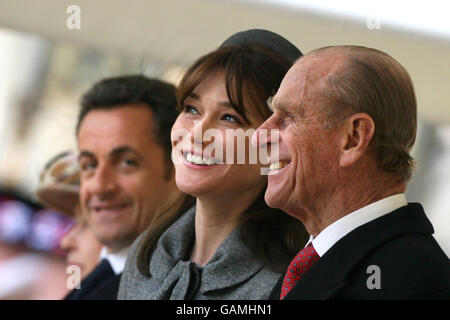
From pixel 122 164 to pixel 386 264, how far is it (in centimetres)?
77

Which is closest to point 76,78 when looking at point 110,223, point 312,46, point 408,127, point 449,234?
point 110,223

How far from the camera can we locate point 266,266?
3.63 ft

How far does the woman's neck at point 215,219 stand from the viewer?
1.14 meters

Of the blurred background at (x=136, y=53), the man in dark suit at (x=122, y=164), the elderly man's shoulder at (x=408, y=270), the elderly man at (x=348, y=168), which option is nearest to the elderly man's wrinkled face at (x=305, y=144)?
the elderly man at (x=348, y=168)

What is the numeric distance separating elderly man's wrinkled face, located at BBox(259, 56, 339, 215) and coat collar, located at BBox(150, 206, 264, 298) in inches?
6.8

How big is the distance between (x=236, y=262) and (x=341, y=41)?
1.66ft

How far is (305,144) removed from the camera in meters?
0.95

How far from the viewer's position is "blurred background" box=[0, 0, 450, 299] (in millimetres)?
1459

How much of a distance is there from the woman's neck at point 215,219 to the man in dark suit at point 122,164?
334 millimetres

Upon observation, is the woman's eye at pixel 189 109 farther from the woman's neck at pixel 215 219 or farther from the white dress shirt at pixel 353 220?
the white dress shirt at pixel 353 220

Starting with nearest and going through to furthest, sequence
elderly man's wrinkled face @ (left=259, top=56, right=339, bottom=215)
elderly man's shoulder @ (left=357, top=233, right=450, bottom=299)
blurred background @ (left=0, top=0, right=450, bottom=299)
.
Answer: elderly man's shoulder @ (left=357, top=233, right=450, bottom=299)
elderly man's wrinkled face @ (left=259, top=56, right=339, bottom=215)
blurred background @ (left=0, top=0, right=450, bottom=299)

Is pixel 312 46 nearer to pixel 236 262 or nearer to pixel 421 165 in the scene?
pixel 421 165

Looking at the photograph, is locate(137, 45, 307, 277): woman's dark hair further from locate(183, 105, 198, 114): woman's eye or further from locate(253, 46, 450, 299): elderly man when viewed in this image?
locate(253, 46, 450, 299): elderly man

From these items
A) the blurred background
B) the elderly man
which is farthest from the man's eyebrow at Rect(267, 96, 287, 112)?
the blurred background
